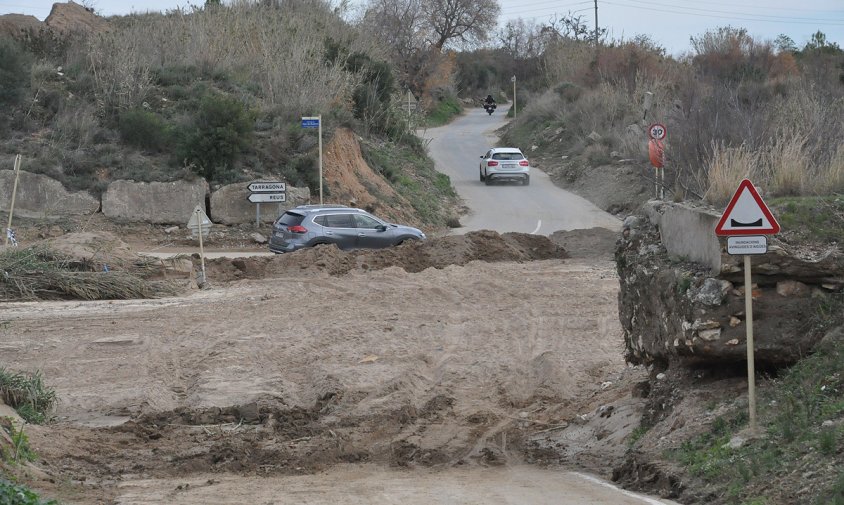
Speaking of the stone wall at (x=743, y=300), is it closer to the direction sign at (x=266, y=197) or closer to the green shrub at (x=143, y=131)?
the direction sign at (x=266, y=197)

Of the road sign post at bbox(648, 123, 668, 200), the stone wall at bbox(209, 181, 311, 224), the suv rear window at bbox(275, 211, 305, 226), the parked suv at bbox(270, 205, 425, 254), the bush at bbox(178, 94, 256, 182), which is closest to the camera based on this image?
the parked suv at bbox(270, 205, 425, 254)

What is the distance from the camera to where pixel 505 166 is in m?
49.2

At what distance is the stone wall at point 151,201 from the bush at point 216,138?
3.95 ft

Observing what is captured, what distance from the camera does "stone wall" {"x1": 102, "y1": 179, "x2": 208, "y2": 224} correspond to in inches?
1361

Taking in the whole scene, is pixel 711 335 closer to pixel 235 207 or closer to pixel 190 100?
pixel 235 207

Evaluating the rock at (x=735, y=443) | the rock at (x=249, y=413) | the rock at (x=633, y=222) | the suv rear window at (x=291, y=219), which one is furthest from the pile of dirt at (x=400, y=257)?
the rock at (x=735, y=443)

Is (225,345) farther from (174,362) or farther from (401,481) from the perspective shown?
(401,481)

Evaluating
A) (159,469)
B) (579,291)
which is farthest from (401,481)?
(579,291)

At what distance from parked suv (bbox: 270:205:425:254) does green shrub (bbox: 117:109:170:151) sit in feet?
33.7

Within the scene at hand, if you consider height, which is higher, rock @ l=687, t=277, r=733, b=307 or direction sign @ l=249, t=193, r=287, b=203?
direction sign @ l=249, t=193, r=287, b=203

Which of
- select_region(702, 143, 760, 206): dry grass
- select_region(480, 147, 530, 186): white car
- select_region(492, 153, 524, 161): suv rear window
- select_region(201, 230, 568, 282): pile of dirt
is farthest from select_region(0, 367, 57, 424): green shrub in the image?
select_region(492, 153, 524, 161): suv rear window

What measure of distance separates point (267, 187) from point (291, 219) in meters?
5.78

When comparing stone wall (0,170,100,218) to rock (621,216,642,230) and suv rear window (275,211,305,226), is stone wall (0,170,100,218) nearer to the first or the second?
suv rear window (275,211,305,226)

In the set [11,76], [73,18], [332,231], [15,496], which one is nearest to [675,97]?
[332,231]
